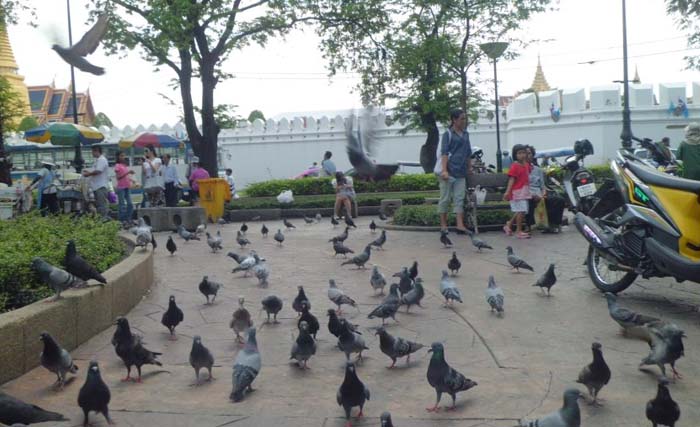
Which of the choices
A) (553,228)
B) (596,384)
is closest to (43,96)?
(553,228)

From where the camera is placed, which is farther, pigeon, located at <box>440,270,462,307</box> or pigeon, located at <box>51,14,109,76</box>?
pigeon, located at <box>51,14,109,76</box>

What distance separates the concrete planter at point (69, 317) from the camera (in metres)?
4.54

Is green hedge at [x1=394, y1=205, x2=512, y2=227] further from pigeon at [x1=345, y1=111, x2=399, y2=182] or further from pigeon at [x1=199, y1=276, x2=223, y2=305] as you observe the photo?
pigeon at [x1=199, y1=276, x2=223, y2=305]

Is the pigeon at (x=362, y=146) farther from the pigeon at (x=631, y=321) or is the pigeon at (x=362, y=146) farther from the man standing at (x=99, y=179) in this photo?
the pigeon at (x=631, y=321)

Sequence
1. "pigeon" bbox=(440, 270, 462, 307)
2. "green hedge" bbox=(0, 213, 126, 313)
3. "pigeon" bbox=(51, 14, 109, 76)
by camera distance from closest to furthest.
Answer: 1. "green hedge" bbox=(0, 213, 126, 313)
2. "pigeon" bbox=(440, 270, 462, 307)
3. "pigeon" bbox=(51, 14, 109, 76)

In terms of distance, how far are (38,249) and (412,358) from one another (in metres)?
3.57

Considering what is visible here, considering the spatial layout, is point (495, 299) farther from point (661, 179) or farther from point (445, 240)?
point (445, 240)

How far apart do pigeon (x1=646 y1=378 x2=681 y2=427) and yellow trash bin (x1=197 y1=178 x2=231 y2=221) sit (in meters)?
14.5

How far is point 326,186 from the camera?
2247cm

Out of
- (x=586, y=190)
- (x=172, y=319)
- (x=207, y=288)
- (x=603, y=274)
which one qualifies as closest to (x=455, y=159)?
(x=586, y=190)

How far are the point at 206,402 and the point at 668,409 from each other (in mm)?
2492

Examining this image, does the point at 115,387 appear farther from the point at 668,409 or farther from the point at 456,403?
the point at 668,409

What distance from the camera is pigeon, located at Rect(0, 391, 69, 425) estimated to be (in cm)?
350

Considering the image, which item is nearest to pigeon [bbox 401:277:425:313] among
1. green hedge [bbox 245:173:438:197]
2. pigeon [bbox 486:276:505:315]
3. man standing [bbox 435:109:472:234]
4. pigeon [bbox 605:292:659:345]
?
pigeon [bbox 486:276:505:315]
